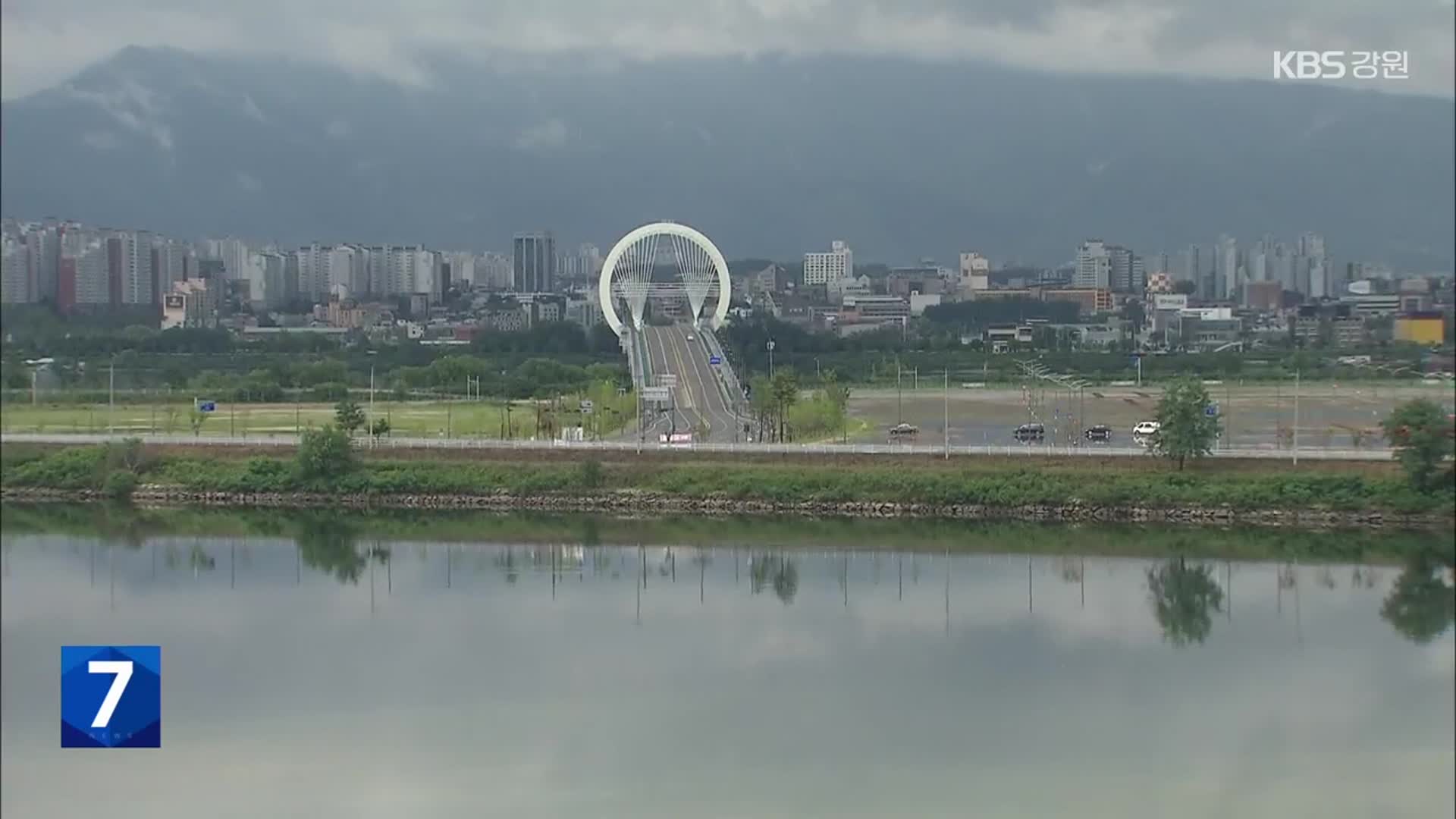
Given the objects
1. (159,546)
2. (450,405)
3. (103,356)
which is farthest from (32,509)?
(450,405)

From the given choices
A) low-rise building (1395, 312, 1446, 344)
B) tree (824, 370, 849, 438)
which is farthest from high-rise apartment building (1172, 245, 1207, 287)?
tree (824, 370, 849, 438)

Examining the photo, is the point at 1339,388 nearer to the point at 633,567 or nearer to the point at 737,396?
the point at 737,396

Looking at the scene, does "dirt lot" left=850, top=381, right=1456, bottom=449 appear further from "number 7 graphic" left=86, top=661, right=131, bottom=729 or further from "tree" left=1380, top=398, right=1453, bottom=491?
"number 7 graphic" left=86, top=661, right=131, bottom=729

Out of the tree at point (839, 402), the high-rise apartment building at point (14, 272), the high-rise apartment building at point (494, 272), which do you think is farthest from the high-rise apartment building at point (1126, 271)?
the high-rise apartment building at point (14, 272)

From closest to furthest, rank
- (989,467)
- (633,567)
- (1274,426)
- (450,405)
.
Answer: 1. (633,567)
2. (989,467)
3. (1274,426)
4. (450,405)

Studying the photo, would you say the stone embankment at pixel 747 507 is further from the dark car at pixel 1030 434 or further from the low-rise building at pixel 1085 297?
the low-rise building at pixel 1085 297
